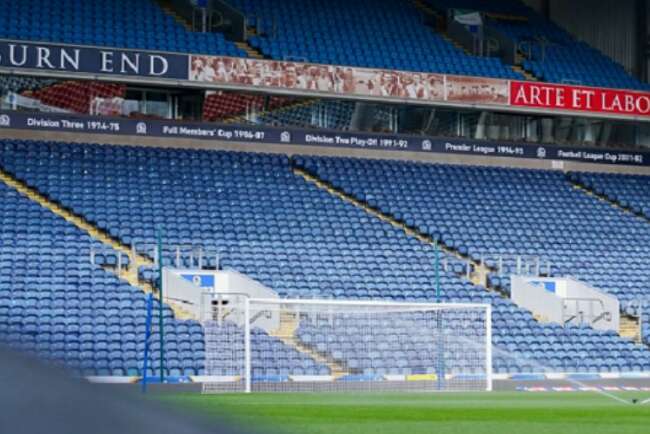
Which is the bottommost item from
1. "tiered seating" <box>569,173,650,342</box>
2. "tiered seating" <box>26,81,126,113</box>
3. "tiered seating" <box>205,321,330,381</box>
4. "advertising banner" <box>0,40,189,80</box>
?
"tiered seating" <box>205,321,330,381</box>

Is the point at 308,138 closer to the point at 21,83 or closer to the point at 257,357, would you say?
the point at 21,83

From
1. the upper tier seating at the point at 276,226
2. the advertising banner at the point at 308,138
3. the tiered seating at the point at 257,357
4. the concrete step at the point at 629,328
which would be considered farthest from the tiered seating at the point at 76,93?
the concrete step at the point at 629,328

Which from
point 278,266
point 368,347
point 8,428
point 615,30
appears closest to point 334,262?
point 278,266

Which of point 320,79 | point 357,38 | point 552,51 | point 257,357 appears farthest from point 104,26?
point 552,51

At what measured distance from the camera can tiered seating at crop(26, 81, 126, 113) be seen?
27750 mm

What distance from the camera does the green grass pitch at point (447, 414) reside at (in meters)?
10.7

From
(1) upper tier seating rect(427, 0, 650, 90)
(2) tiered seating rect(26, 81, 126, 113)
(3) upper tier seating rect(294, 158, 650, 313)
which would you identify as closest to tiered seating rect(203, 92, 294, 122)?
(3) upper tier seating rect(294, 158, 650, 313)

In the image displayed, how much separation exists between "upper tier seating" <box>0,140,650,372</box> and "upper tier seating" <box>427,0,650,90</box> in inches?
203

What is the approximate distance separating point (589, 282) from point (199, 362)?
31.8 feet

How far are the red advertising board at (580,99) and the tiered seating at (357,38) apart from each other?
83 centimetres

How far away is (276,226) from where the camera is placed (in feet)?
87.8

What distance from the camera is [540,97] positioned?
31.1 m

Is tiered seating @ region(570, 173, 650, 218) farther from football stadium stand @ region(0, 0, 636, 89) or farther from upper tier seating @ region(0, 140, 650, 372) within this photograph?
upper tier seating @ region(0, 140, 650, 372)

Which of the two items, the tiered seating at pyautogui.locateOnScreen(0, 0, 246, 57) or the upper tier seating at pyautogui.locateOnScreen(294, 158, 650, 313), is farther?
the upper tier seating at pyautogui.locateOnScreen(294, 158, 650, 313)
